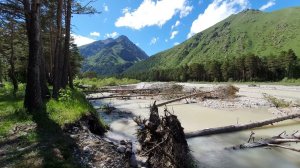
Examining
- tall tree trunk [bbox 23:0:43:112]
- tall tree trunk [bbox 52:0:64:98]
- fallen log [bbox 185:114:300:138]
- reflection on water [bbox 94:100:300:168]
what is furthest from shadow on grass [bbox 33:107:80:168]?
tall tree trunk [bbox 52:0:64:98]

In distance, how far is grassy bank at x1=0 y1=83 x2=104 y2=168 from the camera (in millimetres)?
8414

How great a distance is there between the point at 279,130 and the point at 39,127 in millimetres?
14336

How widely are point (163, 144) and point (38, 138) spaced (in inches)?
174

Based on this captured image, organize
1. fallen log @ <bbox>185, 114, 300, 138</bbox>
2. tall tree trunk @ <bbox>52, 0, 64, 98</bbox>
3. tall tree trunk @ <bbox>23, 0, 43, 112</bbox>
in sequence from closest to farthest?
tall tree trunk @ <bbox>23, 0, 43, 112</bbox> < fallen log @ <bbox>185, 114, 300, 138</bbox> < tall tree trunk @ <bbox>52, 0, 64, 98</bbox>

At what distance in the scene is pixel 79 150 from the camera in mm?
10234

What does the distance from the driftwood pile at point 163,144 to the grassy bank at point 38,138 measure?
286 centimetres

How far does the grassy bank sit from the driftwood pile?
286 centimetres

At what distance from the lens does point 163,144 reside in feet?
37.4

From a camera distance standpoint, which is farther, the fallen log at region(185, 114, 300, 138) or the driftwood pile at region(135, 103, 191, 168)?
the fallen log at region(185, 114, 300, 138)

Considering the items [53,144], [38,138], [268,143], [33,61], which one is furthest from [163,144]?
[33,61]

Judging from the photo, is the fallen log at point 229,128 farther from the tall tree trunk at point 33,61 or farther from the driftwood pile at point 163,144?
the tall tree trunk at point 33,61

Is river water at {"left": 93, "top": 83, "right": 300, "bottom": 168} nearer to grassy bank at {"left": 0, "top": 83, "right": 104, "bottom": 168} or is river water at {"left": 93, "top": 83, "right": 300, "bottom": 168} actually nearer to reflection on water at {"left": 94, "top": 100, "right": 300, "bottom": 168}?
reflection on water at {"left": 94, "top": 100, "right": 300, "bottom": 168}

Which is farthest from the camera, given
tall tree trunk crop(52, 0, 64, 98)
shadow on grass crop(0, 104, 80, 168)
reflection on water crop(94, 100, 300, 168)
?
tall tree trunk crop(52, 0, 64, 98)

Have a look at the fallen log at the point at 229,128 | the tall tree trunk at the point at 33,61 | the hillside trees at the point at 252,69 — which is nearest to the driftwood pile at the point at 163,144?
the fallen log at the point at 229,128
